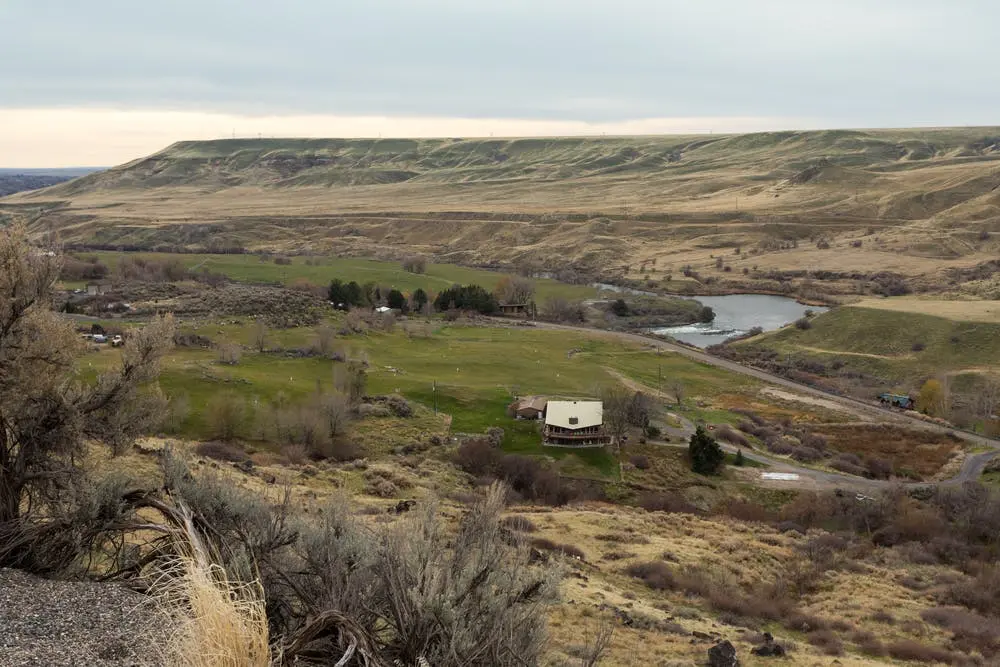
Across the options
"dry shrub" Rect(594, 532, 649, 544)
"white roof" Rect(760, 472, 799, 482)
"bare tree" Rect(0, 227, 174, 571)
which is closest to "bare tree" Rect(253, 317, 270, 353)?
"white roof" Rect(760, 472, 799, 482)

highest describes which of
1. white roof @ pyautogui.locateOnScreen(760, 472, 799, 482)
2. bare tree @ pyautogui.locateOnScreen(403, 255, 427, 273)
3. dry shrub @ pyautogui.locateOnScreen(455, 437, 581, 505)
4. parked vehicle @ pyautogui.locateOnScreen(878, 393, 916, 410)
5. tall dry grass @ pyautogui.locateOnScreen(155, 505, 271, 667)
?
tall dry grass @ pyautogui.locateOnScreen(155, 505, 271, 667)

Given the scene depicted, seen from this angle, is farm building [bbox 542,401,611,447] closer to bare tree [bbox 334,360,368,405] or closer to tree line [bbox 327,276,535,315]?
bare tree [bbox 334,360,368,405]

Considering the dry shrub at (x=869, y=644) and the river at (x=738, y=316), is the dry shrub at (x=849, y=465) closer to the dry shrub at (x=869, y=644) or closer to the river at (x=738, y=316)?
the dry shrub at (x=869, y=644)

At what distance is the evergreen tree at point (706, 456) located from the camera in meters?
44.5

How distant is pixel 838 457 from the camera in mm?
49469

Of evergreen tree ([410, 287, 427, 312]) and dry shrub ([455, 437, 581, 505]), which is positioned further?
evergreen tree ([410, 287, 427, 312])

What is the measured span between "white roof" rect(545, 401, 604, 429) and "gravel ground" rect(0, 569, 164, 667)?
37031 mm

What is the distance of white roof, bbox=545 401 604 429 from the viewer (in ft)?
151

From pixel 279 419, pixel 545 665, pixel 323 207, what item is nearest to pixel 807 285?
pixel 279 419

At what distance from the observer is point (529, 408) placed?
49.8 m

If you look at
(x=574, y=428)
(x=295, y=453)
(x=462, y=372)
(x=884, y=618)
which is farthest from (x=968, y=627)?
(x=462, y=372)

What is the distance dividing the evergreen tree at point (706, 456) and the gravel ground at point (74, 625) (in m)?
38.7

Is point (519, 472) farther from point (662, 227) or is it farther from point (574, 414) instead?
point (662, 227)

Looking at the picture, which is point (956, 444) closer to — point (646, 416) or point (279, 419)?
point (646, 416)
